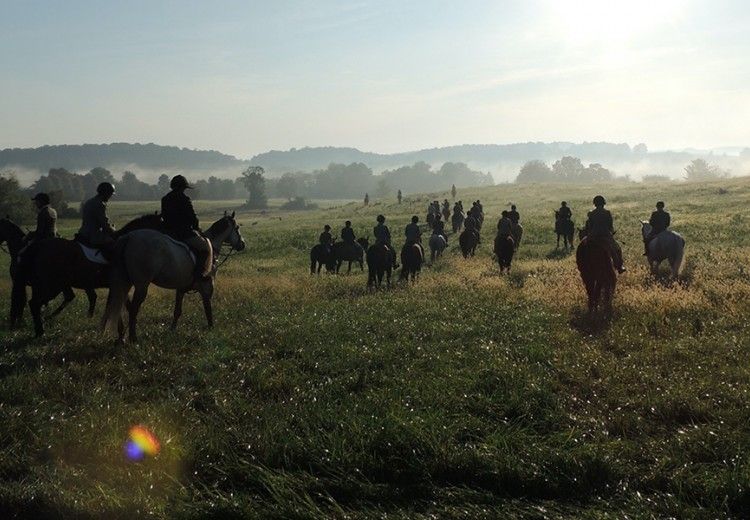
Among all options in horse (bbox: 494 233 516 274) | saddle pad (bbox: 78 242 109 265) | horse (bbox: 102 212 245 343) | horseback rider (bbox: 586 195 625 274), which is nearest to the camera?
horse (bbox: 102 212 245 343)

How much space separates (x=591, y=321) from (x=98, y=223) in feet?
34.3

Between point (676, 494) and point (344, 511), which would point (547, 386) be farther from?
point (344, 511)

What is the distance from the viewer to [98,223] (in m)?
12.2

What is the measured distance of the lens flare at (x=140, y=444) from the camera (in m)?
6.20

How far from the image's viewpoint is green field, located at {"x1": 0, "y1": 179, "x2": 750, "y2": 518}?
5.43 metres

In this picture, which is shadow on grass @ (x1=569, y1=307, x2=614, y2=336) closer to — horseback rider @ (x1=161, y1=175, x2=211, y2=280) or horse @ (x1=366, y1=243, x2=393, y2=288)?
horseback rider @ (x1=161, y1=175, x2=211, y2=280)

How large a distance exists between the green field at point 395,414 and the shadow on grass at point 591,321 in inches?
3.5

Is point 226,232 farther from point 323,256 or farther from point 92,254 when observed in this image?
point 323,256

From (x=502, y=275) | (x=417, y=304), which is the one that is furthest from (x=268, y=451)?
(x=502, y=275)

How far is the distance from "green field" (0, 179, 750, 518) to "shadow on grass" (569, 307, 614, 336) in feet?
0.29

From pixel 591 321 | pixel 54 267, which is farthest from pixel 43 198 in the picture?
pixel 591 321

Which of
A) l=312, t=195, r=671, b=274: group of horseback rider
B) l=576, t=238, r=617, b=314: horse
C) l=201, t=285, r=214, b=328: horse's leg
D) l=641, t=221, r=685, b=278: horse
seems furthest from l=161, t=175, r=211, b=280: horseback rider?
l=641, t=221, r=685, b=278: horse

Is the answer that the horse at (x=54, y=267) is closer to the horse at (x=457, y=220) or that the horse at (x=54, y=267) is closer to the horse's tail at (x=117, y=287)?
the horse's tail at (x=117, y=287)

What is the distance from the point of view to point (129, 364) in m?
9.47
